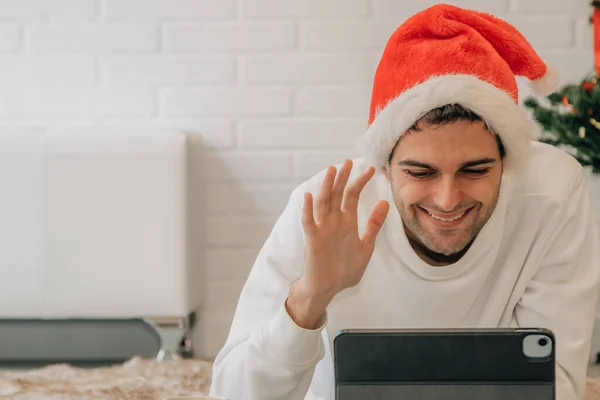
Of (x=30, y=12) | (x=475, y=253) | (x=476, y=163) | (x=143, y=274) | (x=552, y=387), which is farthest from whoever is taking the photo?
(x=30, y=12)

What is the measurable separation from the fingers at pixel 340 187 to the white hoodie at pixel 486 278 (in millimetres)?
293

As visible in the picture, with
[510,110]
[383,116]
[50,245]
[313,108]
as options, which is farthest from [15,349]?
[510,110]

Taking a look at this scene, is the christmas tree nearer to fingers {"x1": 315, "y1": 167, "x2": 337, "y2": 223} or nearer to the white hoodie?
the white hoodie

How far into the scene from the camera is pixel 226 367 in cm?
121

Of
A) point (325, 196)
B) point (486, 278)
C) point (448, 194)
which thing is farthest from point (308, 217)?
point (486, 278)

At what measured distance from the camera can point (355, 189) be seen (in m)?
0.99

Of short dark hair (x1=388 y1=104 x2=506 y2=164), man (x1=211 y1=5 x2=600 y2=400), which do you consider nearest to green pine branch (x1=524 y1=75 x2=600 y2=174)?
man (x1=211 y1=5 x2=600 y2=400)

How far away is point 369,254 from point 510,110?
0.34 m

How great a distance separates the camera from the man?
1150 mm

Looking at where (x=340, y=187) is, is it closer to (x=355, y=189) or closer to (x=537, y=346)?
(x=355, y=189)

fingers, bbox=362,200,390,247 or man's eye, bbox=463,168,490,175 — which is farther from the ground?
man's eye, bbox=463,168,490,175

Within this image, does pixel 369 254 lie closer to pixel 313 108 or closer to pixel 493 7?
pixel 313 108

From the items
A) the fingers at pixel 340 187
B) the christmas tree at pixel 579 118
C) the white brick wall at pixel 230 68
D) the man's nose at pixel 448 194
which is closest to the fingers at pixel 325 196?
the fingers at pixel 340 187

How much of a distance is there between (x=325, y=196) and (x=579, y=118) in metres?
0.89
